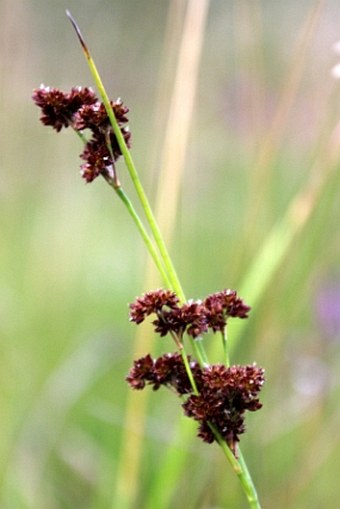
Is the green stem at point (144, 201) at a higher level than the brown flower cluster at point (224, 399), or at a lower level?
higher

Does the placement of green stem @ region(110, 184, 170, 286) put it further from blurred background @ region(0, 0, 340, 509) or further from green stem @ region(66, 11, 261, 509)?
blurred background @ region(0, 0, 340, 509)

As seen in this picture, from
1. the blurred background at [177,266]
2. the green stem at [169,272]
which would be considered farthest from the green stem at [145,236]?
the blurred background at [177,266]

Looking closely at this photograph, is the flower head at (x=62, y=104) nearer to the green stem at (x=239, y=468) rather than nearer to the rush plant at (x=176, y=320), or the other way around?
the rush plant at (x=176, y=320)

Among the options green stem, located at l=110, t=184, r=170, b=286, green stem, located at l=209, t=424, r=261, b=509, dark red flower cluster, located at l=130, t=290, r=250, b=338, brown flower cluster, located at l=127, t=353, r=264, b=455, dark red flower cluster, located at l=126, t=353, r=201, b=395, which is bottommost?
green stem, located at l=209, t=424, r=261, b=509

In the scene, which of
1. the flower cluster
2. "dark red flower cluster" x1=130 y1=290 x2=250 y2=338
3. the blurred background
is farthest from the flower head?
the blurred background

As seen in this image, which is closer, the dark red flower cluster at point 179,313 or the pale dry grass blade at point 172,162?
the dark red flower cluster at point 179,313

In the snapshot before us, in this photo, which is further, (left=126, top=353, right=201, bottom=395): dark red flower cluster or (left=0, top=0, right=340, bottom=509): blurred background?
(left=0, top=0, right=340, bottom=509): blurred background

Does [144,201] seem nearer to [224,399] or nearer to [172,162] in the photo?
[224,399]
